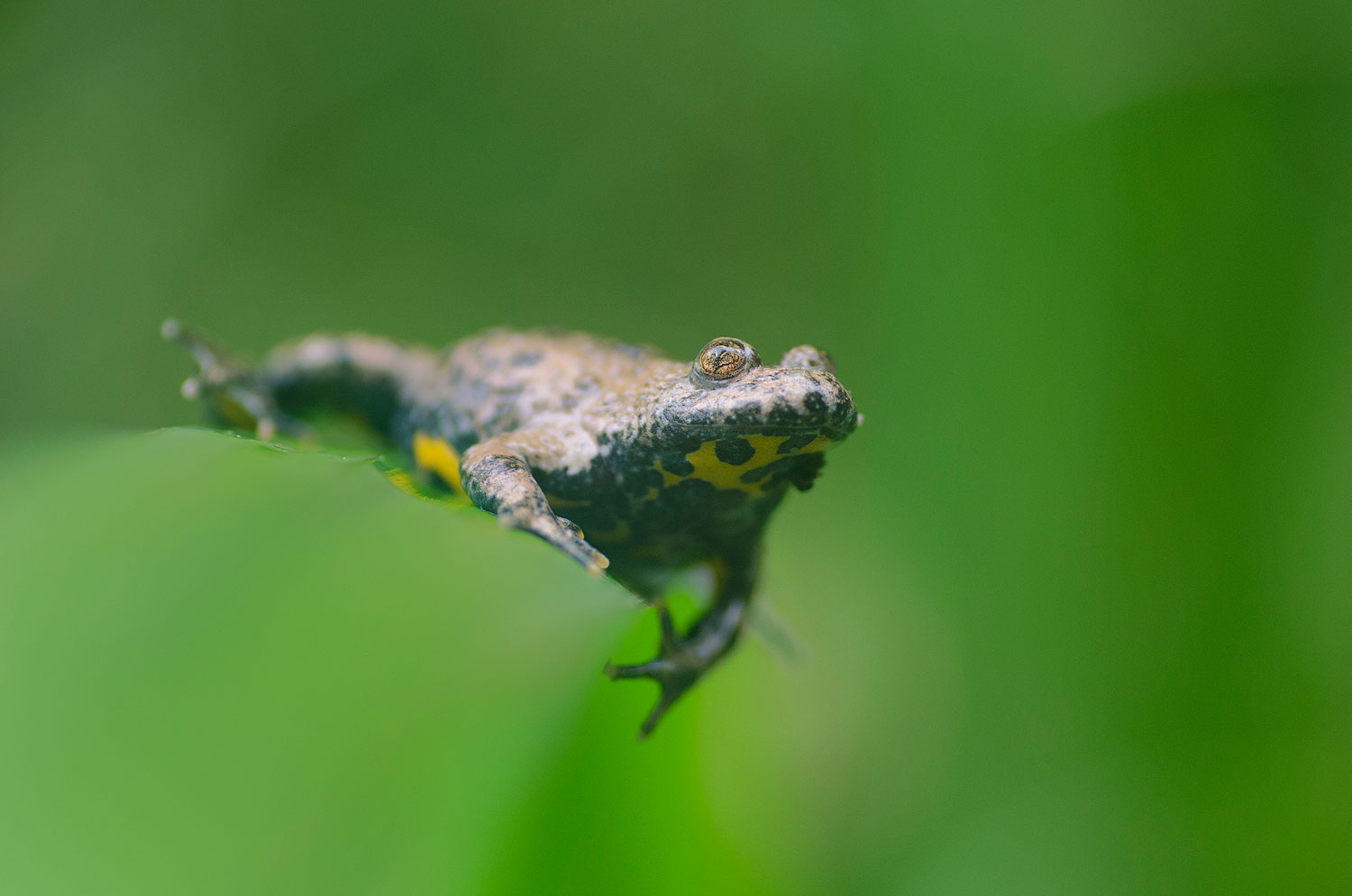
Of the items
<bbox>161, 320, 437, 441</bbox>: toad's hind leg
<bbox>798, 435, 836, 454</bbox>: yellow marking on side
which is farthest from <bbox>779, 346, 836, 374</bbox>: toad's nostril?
<bbox>161, 320, 437, 441</bbox>: toad's hind leg

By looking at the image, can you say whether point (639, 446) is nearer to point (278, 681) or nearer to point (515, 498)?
point (515, 498)

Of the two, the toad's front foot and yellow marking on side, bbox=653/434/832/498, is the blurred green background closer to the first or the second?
the toad's front foot

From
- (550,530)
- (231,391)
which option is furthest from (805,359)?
(231,391)

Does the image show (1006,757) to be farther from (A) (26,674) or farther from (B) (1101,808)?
(A) (26,674)

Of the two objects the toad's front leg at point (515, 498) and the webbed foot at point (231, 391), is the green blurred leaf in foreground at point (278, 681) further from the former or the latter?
the webbed foot at point (231, 391)

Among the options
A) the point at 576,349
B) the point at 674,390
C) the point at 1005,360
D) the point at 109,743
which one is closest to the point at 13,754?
the point at 109,743

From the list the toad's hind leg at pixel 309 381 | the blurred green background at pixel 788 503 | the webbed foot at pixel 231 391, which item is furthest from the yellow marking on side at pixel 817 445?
the webbed foot at pixel 231 391
